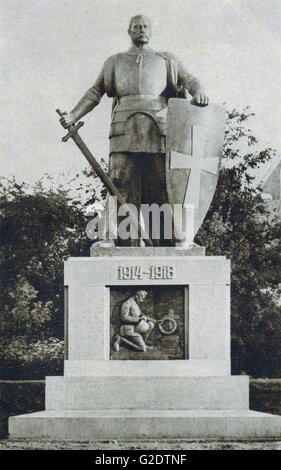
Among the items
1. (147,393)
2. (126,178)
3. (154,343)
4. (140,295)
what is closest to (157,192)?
(126,178)

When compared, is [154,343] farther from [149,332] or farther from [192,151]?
[192,151]

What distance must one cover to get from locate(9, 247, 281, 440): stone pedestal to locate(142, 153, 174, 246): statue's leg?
17.2 inches

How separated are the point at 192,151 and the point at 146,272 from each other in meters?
1.66

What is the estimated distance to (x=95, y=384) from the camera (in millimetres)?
12109

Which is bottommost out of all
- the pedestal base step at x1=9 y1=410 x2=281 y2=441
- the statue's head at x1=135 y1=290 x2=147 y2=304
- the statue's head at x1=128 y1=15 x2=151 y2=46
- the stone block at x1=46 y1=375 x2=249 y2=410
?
the pedestal base step at x1=9 y1=410 x2=281 y2=441

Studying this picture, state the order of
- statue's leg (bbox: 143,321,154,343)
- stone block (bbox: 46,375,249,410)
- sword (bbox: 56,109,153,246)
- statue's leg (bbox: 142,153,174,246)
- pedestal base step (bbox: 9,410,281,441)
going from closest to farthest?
pedestal base step (bbox: 9,410,281,441) < stone block (bbox: 46,375,249,410) < statue's leg (bbox: 143,321,154,343) < sword (bbox: 56,109,153,246) < statue's leg (bbox: 142,153,174,246)

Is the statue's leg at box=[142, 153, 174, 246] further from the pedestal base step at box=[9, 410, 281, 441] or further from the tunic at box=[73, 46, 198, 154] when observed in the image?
the pedestal base step at box=[9, 410, 281, 441]

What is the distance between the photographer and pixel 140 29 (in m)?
13.1

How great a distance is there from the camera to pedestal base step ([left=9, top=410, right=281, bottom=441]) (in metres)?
11.2

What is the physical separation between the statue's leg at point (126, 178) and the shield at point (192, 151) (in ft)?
1.77

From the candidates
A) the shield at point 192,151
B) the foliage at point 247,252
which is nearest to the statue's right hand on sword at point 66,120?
the shield at point 192,151

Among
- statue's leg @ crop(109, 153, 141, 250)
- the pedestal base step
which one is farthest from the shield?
the pedestal base step
